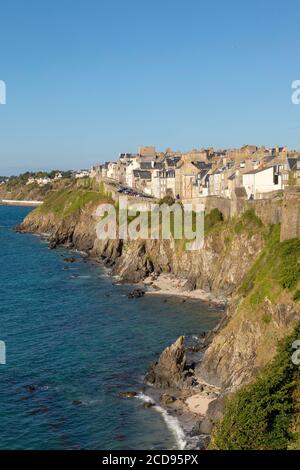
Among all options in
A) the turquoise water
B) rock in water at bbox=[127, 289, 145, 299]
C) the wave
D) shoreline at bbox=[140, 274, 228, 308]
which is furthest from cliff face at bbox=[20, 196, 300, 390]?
rock in water at bbox=[127, 289, 145, 299]

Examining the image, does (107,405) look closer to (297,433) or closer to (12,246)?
(297,433)

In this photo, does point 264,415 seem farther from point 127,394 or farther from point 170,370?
point 170,370

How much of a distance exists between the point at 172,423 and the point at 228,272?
35.5m

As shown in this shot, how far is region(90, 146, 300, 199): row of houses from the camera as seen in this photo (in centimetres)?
8181

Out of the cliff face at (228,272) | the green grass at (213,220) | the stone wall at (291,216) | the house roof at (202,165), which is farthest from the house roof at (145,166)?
the stone wall at (291,216)

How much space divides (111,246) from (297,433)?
249ft

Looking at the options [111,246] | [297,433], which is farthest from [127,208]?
[297,433]

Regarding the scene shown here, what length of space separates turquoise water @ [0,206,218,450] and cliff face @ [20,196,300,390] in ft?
19.4

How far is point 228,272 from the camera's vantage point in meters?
71.7

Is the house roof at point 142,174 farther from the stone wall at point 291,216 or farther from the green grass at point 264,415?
the green grass at point 264,415

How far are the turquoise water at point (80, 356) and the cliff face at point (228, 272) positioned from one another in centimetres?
592

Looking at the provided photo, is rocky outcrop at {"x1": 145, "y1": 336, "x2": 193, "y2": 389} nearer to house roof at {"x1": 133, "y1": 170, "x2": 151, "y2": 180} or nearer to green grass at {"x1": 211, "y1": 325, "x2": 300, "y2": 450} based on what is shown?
green grass at {"x1": 211, "y1": 325, "x2": 300, "y2": 450}

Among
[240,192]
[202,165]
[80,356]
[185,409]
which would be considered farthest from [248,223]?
[202,165]

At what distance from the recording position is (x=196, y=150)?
139500 mm
